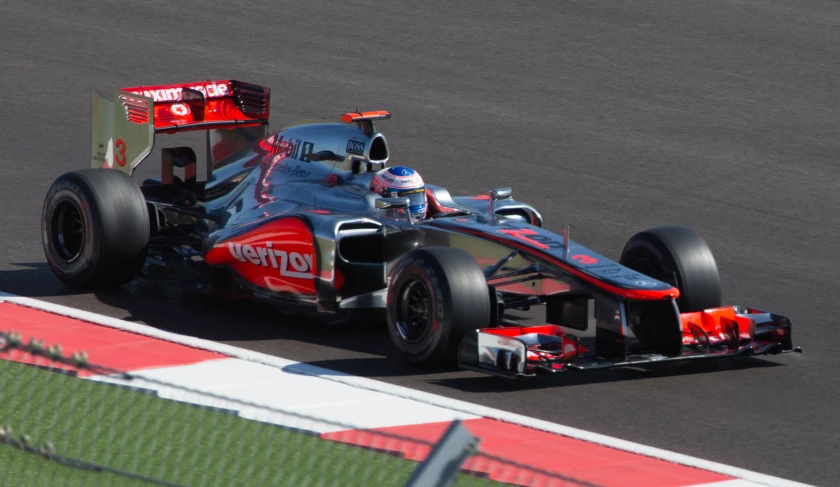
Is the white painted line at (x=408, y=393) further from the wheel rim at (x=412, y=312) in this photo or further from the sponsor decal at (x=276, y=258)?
the sponsor decal at (x=276, y=258)

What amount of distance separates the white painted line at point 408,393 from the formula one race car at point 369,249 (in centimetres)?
44

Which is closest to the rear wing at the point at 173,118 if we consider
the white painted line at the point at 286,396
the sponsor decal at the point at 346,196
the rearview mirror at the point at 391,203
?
the sponsor decal at the point at 346,196

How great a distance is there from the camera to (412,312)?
887 centimetres

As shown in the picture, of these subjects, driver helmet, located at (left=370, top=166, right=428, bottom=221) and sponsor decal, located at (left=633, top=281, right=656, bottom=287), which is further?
driver helmet, located at (left=370, top=166, right=428, bottom=221)

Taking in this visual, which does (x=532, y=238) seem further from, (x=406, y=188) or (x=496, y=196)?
(x=406, y=188)

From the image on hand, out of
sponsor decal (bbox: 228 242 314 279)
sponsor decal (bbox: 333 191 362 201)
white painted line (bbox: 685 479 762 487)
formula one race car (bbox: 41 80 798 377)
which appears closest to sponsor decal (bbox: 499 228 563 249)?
formula one race car (bbox: 41 80 798 377)

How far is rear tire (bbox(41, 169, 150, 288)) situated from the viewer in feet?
33.1

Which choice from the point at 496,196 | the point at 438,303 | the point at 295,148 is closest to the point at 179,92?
the point at 295,148

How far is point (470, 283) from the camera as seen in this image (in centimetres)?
852

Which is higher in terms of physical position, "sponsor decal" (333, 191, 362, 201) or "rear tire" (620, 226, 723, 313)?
"sponsor decal" (333, 191, 362, 201)

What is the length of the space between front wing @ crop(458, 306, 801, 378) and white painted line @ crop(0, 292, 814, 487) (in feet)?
1.35

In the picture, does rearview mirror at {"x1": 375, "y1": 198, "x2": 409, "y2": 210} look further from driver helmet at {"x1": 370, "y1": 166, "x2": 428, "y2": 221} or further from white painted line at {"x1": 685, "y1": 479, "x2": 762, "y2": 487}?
white painted line at {"x1": 685, "y1": 479, "x2": 762, "y2": 487}

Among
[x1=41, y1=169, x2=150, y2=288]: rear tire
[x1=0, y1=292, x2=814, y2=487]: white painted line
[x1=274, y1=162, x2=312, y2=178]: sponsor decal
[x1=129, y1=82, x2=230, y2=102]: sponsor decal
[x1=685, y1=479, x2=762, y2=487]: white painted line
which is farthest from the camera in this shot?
[x1=129, y1=82, x2=230, y2=102]: sponsor decal

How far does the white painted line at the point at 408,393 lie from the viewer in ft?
23.2
